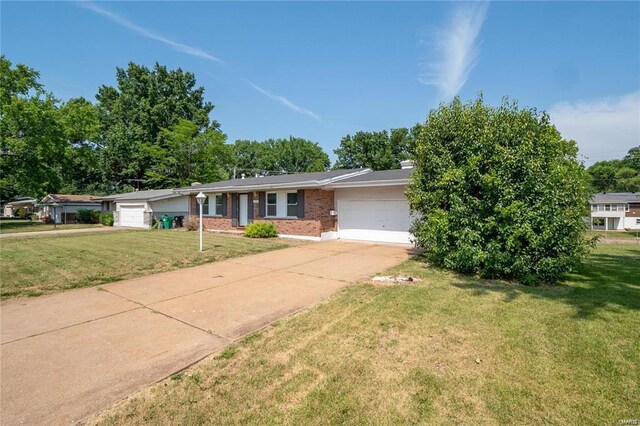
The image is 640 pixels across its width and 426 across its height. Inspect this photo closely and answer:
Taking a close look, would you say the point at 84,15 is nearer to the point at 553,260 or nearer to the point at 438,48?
the point at 438,48

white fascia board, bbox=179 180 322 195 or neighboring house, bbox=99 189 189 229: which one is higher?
white fascia board, bbox=179 180 322 195

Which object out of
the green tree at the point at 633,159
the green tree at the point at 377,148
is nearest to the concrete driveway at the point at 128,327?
the green tree at the point at 377,148

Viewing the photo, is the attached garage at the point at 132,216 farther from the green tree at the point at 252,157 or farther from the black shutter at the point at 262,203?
the green tree at the point at 252,157

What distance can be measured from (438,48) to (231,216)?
13.9 meters

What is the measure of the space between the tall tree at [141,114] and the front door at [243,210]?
959 inches

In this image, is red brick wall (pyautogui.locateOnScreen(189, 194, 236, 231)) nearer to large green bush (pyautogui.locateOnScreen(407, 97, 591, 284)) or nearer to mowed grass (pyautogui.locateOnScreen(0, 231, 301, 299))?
mowed grass (pyautogui.locateOnScreen(0, 231, 301, 299))

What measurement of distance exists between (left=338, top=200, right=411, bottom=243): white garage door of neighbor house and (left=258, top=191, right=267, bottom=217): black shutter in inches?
170

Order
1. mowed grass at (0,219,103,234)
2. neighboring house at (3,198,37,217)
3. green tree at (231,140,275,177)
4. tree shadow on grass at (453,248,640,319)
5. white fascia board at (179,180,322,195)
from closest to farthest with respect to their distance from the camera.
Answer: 1. tree shadow on grass at (453,248,640,319)
2. white fascia board at (179,180,322,195)
3. mowed grass at (0,219,103,234)
4. neighboring house at (3,198,37,217)
5. green tree at (231,140,275,177)

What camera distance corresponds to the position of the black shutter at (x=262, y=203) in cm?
1725

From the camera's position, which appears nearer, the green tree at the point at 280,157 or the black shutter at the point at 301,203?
the black shutter at the point at 301,203

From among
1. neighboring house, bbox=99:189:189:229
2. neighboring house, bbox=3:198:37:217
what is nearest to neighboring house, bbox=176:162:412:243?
neighboring house, bbox=99:189:189:229

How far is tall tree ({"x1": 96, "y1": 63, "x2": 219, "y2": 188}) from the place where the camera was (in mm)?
39250

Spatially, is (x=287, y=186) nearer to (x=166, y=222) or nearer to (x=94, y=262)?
(x=94, y=262)

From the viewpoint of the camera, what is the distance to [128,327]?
485 cm
